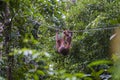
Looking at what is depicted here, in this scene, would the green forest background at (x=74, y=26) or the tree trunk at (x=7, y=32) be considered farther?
the green forest background at (x=74, y=26)

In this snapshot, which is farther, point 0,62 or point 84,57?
point 84,57

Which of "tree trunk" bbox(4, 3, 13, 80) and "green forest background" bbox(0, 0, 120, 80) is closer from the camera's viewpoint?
"tree trunk" bbox(4, 3, 13, 80)

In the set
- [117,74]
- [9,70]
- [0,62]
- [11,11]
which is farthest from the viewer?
[11,11]

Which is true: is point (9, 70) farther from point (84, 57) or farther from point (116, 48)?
point (84, 57)

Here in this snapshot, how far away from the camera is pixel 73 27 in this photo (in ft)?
21.8

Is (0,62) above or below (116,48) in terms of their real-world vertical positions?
below

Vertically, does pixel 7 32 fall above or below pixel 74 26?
above

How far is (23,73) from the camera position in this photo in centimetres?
221

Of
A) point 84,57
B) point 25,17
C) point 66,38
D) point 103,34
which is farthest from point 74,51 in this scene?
point 25,17

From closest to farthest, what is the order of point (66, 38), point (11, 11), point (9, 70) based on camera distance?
1. point (9, 70)
2. point (11, 11)
3. point (66, 38)

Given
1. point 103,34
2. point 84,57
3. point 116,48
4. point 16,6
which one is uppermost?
point 16,6

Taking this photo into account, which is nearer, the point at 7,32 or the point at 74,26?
the point at 7,32

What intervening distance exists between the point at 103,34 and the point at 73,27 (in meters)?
0.98

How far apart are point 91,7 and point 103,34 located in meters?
0.79
